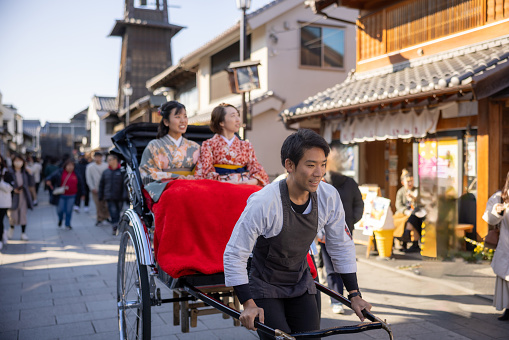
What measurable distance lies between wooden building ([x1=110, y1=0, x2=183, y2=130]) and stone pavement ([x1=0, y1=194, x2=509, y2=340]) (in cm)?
3317

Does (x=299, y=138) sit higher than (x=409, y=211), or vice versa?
(x=299, y=138)

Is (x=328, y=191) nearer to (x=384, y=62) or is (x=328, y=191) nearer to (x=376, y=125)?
(x=376, y=125)

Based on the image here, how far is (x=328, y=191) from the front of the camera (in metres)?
2.72

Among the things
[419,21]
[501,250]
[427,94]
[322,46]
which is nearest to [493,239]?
[501,250]

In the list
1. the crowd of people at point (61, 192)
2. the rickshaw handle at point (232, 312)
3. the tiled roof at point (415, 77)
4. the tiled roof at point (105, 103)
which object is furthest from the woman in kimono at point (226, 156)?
the tiled roof at point (105, 103)

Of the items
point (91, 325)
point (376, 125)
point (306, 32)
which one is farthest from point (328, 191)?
point (306, 32)

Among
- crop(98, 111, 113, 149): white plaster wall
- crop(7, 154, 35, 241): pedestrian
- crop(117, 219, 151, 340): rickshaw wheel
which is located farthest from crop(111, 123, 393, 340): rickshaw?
crop(98, 111, 113, 149): white plaster wall

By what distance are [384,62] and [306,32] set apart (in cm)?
625

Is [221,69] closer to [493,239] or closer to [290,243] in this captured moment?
[493,239]

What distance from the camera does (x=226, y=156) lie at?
4.39 m

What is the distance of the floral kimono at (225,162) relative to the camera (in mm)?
4377

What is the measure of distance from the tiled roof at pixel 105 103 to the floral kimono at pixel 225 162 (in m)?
42.7

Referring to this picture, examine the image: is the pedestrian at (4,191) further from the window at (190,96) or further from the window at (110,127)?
the window at (110,127)

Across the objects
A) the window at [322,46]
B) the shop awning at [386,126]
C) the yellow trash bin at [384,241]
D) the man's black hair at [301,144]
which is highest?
the window at [322,46]
